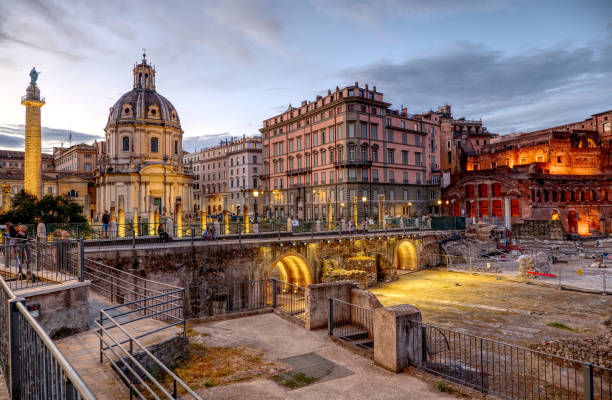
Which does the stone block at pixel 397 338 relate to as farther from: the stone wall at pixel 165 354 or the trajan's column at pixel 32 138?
the trajan's column at pixel 32 138

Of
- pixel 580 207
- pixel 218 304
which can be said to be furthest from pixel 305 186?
pixel 580 207

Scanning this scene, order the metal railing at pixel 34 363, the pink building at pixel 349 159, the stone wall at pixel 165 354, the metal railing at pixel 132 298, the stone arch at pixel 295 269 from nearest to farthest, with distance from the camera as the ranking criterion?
the metal railing at pixel 34 363, the stone wall at pixel 165 354, the metal railing at pixel 132 298, the stone arch at pixel 295 269, the pink building at pixel 349 159

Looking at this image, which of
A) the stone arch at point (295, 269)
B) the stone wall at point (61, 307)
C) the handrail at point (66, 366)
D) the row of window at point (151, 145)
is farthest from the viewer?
the row of window at point (151, 145)

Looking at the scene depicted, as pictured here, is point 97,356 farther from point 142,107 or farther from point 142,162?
point 142,107

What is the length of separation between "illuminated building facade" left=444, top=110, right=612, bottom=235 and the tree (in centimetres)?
5095

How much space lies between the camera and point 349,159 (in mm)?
50688

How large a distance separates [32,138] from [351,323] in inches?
1453

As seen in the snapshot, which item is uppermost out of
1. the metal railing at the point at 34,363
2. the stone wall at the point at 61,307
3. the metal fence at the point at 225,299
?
→ the metal railing at the point at 34,363

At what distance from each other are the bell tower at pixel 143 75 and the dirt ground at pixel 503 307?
57.2 metres

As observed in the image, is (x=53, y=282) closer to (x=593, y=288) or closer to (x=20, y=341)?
(x=20, y=341)

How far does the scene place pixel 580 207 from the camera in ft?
193

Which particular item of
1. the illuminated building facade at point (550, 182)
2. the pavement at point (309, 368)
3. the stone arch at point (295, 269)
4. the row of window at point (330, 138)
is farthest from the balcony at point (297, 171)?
the pavement at point (309, 368)

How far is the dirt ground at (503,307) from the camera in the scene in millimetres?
16078

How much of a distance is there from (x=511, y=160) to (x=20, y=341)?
258 feet
